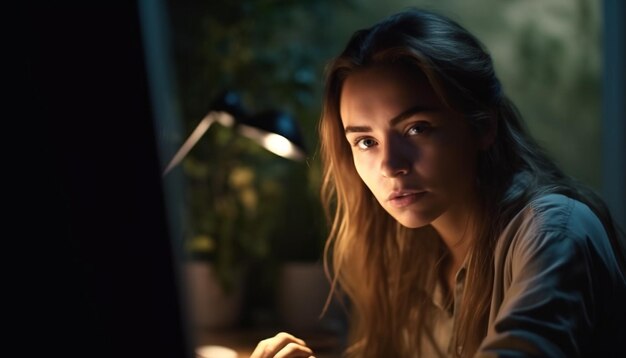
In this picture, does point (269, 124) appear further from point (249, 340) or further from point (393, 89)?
point (249, 340)

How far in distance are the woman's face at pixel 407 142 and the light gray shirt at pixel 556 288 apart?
12 cm

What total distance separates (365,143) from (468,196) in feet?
0.66

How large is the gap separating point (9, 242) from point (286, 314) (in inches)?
57.2

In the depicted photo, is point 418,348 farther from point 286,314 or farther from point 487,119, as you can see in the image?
point 286,314

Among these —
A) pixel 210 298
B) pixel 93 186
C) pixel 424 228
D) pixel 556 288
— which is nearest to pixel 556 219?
pixel 556 288

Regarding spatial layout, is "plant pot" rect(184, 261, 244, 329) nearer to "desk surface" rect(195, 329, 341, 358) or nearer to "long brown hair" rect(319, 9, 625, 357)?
"desk surface" rect(195, 329, 341, 358)

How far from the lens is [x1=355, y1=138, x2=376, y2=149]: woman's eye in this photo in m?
1.06

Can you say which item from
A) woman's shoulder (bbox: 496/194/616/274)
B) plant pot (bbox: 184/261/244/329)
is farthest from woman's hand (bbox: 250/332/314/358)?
plant pot (bbox: 184/261/244/329)

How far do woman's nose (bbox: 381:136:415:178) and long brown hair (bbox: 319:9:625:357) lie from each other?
0.09 metres

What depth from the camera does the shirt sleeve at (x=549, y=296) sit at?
2.48 feet

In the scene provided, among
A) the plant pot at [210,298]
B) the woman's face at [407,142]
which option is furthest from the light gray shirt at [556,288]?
the plant pot at [210,298]

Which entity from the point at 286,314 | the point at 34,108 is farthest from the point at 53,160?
the point at 286,314

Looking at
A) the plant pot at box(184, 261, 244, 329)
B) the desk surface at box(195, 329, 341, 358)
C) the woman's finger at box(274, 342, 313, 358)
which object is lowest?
the desk surface at box(195, 329, 341, 358)

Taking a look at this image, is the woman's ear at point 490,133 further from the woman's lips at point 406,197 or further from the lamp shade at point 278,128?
the lamp shade at point 278,128
